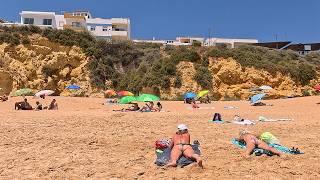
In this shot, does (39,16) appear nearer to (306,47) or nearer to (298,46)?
(298,46)

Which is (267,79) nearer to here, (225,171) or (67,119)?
(67,119)

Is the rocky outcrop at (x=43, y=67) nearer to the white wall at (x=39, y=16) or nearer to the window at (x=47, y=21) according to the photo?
the white wall at (x=39, y=16)

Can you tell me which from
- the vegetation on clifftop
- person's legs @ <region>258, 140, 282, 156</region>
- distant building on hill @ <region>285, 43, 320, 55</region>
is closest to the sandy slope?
person's legs @ <region>258, 140, 282, 156</region>

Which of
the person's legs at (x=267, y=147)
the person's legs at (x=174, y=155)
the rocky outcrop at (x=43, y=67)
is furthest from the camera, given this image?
the rocky outcrop at (x=43, y=67)

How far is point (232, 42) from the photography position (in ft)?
222

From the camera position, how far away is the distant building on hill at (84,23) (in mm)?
55969

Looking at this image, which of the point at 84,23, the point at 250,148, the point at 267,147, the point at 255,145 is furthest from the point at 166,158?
the point at 84,23

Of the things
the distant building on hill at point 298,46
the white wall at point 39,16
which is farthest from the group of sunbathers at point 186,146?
the distant building on hill at point 298,46

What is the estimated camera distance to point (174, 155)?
7.66 meters

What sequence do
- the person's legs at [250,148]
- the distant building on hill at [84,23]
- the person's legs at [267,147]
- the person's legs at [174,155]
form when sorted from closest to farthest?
the person's legs at [174,155] → the person's legs at [267,147] → the person's legs at [250,148] → the distant building on hill at [84,23]

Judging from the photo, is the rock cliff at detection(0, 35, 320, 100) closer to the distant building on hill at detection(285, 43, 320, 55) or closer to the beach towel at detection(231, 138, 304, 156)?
the beach towel at detection(231, 138, 304, 156)

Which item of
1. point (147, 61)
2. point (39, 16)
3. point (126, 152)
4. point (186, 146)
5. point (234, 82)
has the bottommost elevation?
point (126, 152)

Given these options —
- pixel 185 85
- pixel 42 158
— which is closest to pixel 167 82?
pixel 185 85

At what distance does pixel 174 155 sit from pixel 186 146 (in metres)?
0.28
